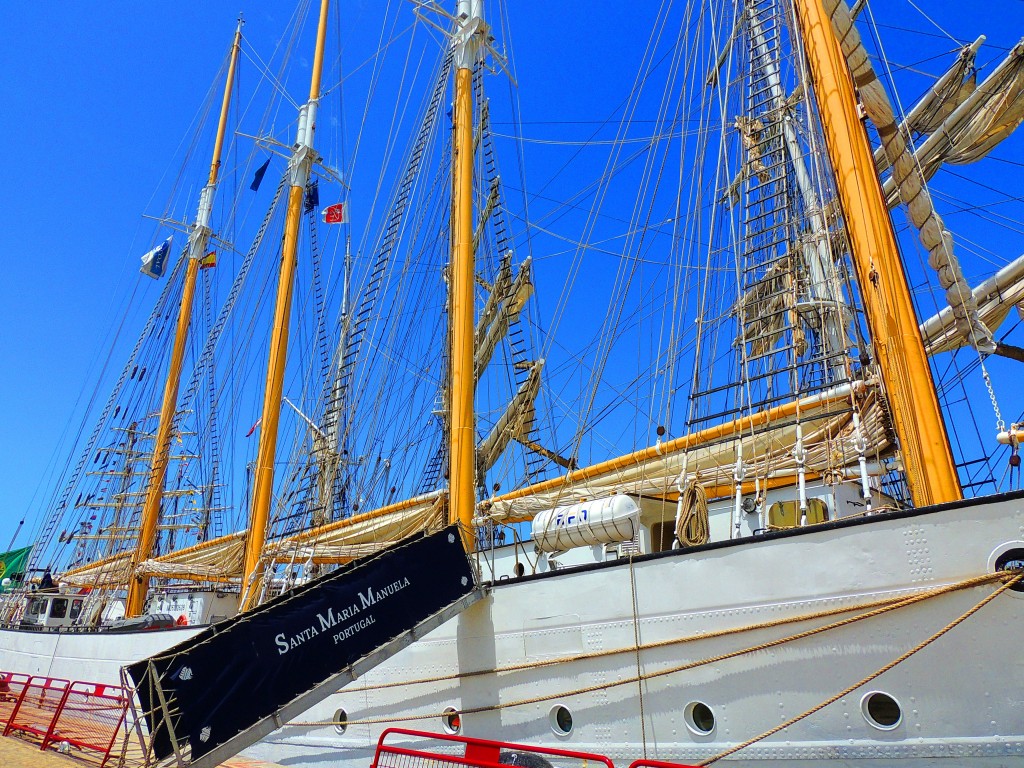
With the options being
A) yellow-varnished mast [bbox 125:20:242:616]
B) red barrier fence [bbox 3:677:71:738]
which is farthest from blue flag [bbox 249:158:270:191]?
red barrier fence [bbox 3:677:71:738]

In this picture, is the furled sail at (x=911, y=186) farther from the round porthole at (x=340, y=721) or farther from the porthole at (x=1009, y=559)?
the round porthole at (x=340, y=721)

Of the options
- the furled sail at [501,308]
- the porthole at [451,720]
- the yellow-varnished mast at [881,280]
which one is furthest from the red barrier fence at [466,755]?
the furled sail at [501,308]

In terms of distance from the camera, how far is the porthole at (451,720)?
870cm

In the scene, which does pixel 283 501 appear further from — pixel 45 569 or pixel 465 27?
pixel 45 569

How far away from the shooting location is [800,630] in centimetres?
649

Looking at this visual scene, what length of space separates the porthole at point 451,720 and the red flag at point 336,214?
17823mm

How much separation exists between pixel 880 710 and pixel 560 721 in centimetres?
333

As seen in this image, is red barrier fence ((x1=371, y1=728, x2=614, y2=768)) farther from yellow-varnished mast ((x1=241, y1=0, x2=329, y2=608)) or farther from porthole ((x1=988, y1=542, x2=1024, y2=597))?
yellow-varnished mast ((x1=241, y1=0, x2=329, y2=608))

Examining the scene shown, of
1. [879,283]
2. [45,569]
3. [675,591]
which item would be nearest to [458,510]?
[675,591]

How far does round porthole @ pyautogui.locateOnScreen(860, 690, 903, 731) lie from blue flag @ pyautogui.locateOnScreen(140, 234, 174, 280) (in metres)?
31.6

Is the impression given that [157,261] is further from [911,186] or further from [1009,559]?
[1009,559]

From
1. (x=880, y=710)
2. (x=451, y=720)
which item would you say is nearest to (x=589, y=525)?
(x=451, y=720)

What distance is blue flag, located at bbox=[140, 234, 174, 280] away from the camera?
3072 cm

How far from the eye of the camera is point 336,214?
23.4 meters
